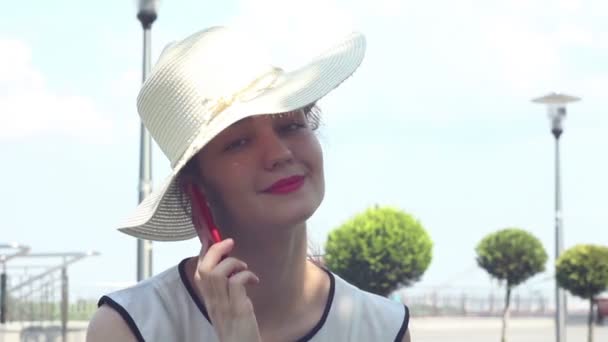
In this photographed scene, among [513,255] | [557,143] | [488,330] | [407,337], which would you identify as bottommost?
[488,330]

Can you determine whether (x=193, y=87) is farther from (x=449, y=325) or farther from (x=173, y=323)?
(x=449, y=325)

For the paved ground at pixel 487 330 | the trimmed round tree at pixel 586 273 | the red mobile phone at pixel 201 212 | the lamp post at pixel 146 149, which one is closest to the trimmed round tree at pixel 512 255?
the trimmed round tree at pixel 586 273

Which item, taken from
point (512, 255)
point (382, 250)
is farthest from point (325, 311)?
point (512, 255)

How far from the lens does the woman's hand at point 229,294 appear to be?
2.12 m

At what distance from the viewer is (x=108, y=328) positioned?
7.47 ft

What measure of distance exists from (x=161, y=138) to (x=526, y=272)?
23051 mm

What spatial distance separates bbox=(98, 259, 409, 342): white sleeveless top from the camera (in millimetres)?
2305

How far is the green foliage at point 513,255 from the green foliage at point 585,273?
1259 millimetres

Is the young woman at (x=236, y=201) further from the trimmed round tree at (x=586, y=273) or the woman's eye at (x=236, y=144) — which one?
the trimmed round tree at (x=586, y=273)

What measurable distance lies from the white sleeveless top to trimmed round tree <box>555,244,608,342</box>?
21.5 metres

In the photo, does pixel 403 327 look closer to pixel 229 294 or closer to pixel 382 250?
pixel 229 294

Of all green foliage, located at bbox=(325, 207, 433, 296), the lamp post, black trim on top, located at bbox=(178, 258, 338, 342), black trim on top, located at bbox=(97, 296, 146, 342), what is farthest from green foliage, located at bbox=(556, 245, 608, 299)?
black trim on top, located at bbox=(97, 296, 146, 342)

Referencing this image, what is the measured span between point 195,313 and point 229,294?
225 mm

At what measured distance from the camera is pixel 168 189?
237cm
